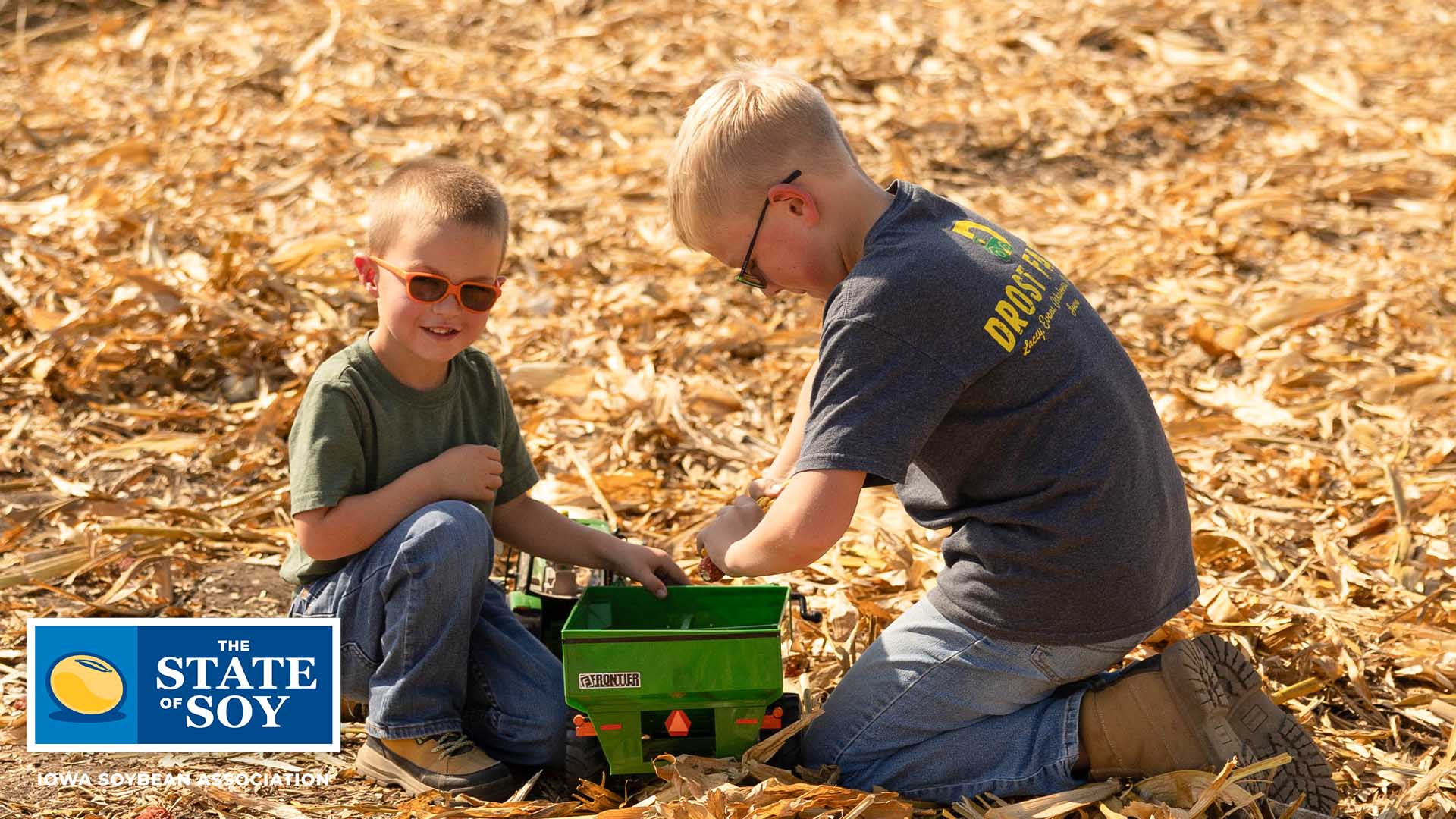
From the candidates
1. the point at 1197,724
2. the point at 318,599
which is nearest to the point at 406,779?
the point at 318,599

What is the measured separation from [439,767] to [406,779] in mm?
82

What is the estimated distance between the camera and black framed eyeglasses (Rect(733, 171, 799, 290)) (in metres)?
2.59

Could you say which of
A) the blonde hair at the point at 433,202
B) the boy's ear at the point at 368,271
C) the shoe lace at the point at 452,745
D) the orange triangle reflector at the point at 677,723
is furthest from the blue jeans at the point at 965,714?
the boy's ear at the point at 368,271

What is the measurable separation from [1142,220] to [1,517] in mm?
4749

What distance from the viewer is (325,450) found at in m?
2.78

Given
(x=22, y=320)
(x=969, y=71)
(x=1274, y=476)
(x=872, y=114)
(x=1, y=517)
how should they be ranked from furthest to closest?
(x=969, y=71), (x=872, y=114), (x=22, y=320), (x=1274, y=476), (x=1, y=517)

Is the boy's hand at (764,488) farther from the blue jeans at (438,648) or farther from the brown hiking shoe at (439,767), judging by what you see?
the brown hiking shoe at (439,767)

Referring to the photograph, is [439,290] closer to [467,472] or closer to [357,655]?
[467,472]

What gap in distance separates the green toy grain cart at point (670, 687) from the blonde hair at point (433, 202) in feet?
2.75

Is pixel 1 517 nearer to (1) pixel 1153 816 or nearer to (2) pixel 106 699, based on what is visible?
(2) pixel 106 699

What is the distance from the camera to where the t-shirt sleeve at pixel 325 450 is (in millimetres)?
2764

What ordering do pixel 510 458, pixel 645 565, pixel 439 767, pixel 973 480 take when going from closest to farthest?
pixel 973 480
pixel 439 767
pixel 645 565
pixel 510 458

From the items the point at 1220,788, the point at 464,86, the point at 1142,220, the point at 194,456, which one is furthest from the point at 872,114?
the point at 1220,788

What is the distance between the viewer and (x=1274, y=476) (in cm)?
416
